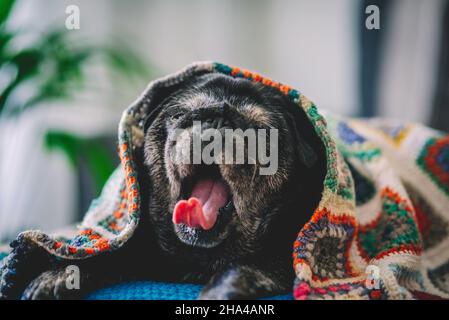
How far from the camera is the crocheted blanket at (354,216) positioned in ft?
2.54

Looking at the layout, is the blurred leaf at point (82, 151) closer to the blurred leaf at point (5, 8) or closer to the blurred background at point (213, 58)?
the blurred background at point (213, 58)

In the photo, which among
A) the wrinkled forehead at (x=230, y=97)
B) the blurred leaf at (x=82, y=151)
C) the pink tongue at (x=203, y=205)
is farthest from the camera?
the blurred leaf at (x=82, y=151)

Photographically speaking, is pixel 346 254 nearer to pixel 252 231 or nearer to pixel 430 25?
pixel 252 231

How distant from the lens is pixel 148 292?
0.78m

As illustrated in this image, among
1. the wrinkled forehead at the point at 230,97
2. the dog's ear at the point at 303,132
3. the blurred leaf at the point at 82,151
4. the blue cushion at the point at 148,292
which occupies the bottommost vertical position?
the blue cushion at the point at 148,292

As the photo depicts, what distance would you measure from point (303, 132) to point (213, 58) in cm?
113

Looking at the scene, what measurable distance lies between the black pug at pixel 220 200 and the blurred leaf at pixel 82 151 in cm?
→ 69

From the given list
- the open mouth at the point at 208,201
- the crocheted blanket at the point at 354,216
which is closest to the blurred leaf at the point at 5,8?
the crocheted blanket at the point at 354,216

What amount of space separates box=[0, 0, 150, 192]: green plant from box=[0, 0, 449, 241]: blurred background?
0.06 feet

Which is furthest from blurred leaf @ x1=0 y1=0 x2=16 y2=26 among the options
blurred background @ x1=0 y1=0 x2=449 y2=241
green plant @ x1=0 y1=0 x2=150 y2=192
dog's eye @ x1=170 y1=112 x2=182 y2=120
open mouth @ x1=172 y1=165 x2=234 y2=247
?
open mouth @ x1=172 y1=165 x2=234 y2=247

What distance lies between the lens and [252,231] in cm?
86

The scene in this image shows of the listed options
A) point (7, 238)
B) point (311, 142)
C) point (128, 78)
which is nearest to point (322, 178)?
point (311, 142)

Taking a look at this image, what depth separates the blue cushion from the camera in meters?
0.76

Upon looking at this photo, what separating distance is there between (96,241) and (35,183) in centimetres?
127
